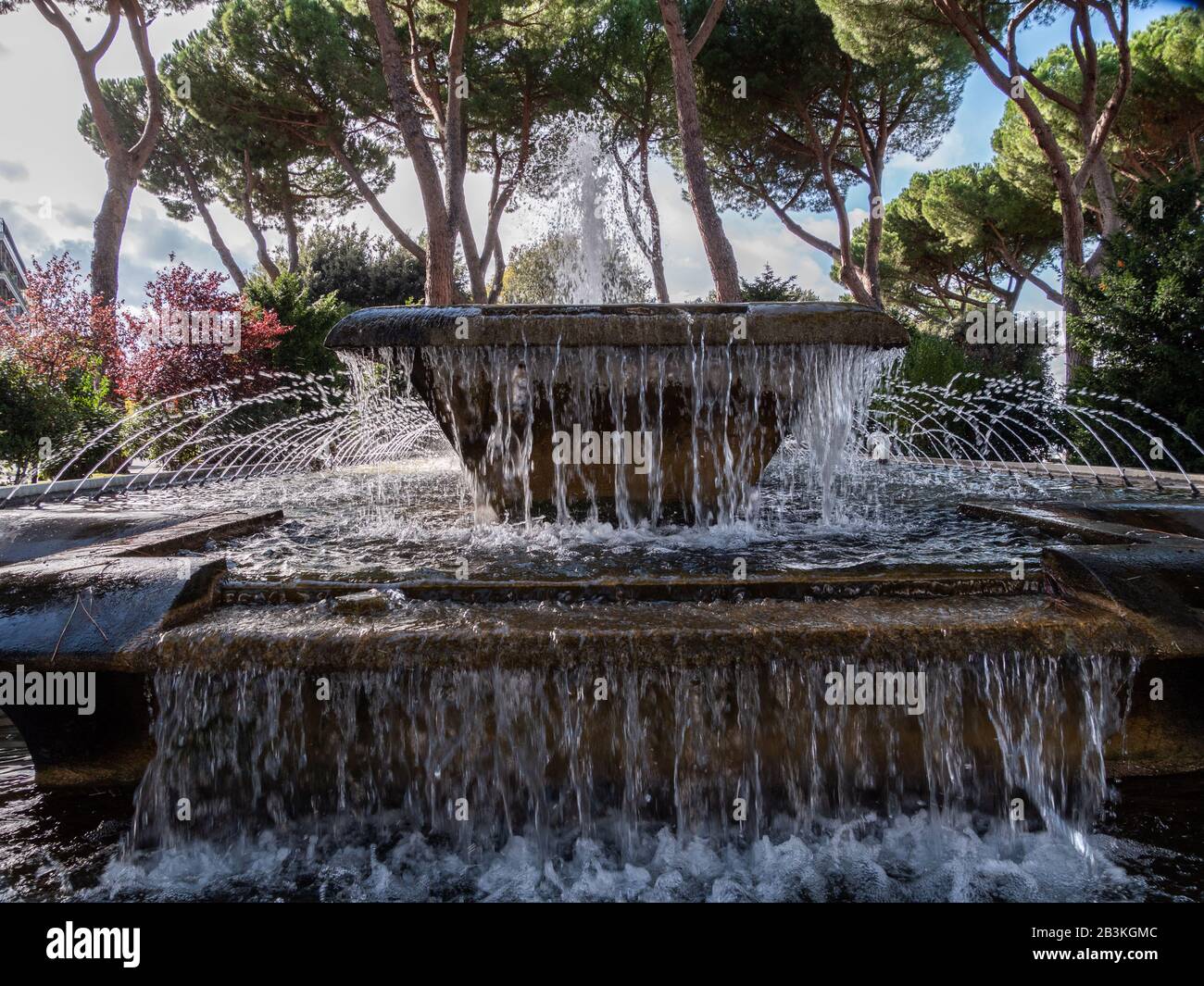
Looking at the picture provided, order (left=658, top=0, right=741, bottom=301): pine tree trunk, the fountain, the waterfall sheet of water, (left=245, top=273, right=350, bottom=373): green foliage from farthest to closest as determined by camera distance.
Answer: (left=245, top=273, right=350, bottom=373): green foliage, (left=658, top=0, right=741, bottom=301): pine tree trunk, the waterfall sheet of water, the fountain

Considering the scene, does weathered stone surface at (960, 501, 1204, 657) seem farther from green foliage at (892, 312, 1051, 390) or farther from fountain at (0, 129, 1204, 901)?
green foliage at (892, 312, 1051, 390)

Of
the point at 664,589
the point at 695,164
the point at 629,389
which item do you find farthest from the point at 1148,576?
the point at 695,164

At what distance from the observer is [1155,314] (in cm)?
740

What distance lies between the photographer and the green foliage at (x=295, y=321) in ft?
41.5

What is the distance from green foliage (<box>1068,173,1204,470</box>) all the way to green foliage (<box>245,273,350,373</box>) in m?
11.2

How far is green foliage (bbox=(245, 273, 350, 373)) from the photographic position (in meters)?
12.7

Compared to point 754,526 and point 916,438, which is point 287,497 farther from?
point 916,438

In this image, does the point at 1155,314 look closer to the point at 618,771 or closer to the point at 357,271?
the point at 618,771

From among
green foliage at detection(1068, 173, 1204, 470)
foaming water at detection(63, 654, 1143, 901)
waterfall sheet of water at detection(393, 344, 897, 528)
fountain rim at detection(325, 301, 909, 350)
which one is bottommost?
foaming water at detection(63, 654, 1143, 901)

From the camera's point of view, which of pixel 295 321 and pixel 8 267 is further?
pixel 8 267

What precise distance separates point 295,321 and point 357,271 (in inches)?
429

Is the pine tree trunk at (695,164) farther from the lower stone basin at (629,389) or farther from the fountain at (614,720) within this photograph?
the fountain at (614,720)

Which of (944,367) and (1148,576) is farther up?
(944,367)

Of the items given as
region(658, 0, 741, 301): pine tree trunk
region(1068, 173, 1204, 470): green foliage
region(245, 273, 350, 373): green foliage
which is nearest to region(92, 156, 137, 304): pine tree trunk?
region(245, 273, 350, 373): green foliage
